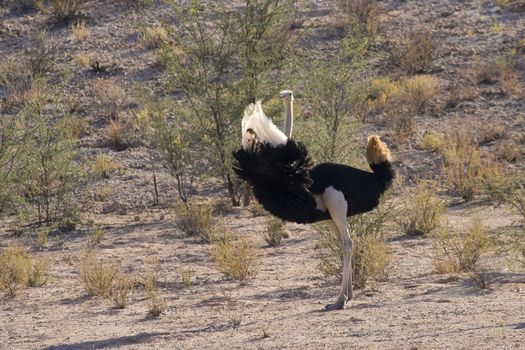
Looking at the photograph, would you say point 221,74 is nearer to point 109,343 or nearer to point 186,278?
point 186,278

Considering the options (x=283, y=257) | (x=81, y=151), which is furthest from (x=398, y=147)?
(x=283, y=257)

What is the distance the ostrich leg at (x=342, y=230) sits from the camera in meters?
10.6

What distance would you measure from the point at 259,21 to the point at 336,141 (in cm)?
245

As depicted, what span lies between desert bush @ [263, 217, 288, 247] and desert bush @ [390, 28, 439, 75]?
984cm

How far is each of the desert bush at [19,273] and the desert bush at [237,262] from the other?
6.27 ft

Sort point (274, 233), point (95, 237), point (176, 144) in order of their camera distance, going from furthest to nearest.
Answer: point (176, 144), point (95, 237), point (274, 233)

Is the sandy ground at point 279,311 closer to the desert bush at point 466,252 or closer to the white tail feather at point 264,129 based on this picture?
the desert bush at point 466,252

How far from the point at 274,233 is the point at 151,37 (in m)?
10.3

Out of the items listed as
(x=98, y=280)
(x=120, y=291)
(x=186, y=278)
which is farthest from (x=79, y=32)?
(x=120, y=291)

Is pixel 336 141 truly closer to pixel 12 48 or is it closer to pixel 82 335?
pixel 82 335

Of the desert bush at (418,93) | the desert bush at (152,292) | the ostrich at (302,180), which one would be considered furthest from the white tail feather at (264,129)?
the desert bush at (418,93)

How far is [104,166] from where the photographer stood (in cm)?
1930

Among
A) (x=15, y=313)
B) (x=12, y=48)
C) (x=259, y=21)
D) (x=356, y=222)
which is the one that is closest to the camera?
(x=15, y=313)

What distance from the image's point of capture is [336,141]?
16.5 meters
